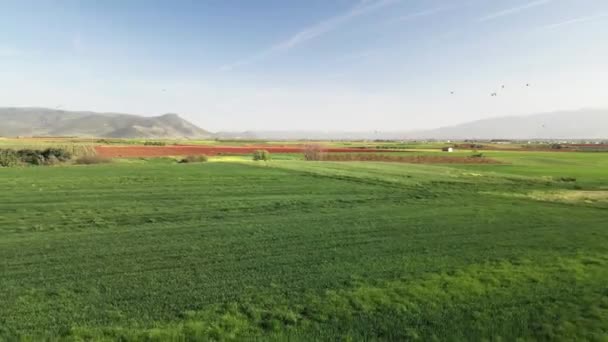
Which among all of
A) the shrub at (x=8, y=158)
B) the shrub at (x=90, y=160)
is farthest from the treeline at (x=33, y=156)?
the shrub at (x=90, y=160)

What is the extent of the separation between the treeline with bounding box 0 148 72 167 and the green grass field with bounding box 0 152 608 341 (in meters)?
26.2

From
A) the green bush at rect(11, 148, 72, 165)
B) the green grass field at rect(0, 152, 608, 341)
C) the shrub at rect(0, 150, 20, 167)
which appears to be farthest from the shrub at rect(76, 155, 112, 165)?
the green grass field at rect(0, 152, 608, 341)

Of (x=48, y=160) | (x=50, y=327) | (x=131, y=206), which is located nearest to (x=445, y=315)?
(x=50, y=327)

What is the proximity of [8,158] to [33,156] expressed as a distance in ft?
10.2

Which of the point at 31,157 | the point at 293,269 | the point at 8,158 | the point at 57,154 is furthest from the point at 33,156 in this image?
the point at 293,269

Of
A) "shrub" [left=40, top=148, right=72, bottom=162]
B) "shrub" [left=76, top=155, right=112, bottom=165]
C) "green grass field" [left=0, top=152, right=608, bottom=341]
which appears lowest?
"green grass field" [left=0, top=152, right=608, bottom=341]

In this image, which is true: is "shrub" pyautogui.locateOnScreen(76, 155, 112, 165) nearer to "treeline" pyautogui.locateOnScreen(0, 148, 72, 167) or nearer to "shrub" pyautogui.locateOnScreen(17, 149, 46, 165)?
"treeline" pyautogui.locateOnScreen(0, 148, 72, 167)

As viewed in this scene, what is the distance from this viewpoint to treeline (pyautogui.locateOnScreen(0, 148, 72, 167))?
4444cm

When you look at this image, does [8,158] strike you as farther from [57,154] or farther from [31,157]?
[57,154]

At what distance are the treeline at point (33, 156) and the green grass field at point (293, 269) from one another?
26209 millimetres

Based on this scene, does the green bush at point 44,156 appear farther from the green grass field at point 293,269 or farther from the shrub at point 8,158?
the green grass field at point 293,269

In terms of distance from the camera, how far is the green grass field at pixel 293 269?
7.92m

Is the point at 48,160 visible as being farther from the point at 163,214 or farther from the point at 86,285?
the point at 86,285

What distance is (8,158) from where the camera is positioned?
44.5m
